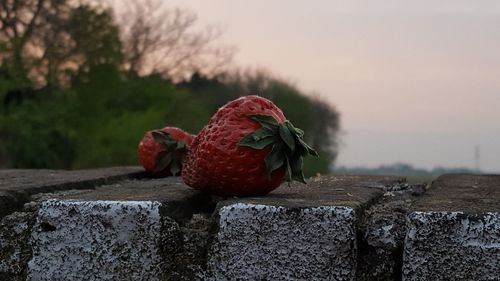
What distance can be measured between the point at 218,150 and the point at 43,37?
1516 cm

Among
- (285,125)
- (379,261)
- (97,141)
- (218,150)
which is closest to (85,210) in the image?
(218,150)

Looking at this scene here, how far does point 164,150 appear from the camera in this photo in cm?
251

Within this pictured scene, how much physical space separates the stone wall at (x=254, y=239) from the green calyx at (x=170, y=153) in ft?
2.29

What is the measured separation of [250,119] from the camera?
5.57ft

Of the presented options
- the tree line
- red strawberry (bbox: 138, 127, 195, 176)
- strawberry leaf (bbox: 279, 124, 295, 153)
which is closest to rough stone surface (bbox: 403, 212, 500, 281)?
strawberry leaf (bbox: 279, 124, 295, 153)

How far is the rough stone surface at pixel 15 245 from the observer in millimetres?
1637

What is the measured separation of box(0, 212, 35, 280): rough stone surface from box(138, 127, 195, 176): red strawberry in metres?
0.80

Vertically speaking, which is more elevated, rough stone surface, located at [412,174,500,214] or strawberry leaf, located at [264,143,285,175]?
strawberry leaf, located at [264,143,285,175]

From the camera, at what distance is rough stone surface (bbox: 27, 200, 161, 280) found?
1.51 m

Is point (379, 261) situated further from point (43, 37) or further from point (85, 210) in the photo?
point (43, 37)

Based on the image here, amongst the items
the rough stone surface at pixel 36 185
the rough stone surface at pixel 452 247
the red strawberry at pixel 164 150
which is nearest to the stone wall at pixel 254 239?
the rough stone surface at pixel 452 247

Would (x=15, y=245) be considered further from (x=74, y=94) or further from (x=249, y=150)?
(x=74, y=94)

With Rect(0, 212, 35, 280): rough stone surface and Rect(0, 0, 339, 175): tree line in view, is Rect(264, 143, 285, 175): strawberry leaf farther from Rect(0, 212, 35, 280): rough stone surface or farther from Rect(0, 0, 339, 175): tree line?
Rect(0, 0, 339, 175): tree line

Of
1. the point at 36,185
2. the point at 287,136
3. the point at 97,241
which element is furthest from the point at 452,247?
the point at 36,185
